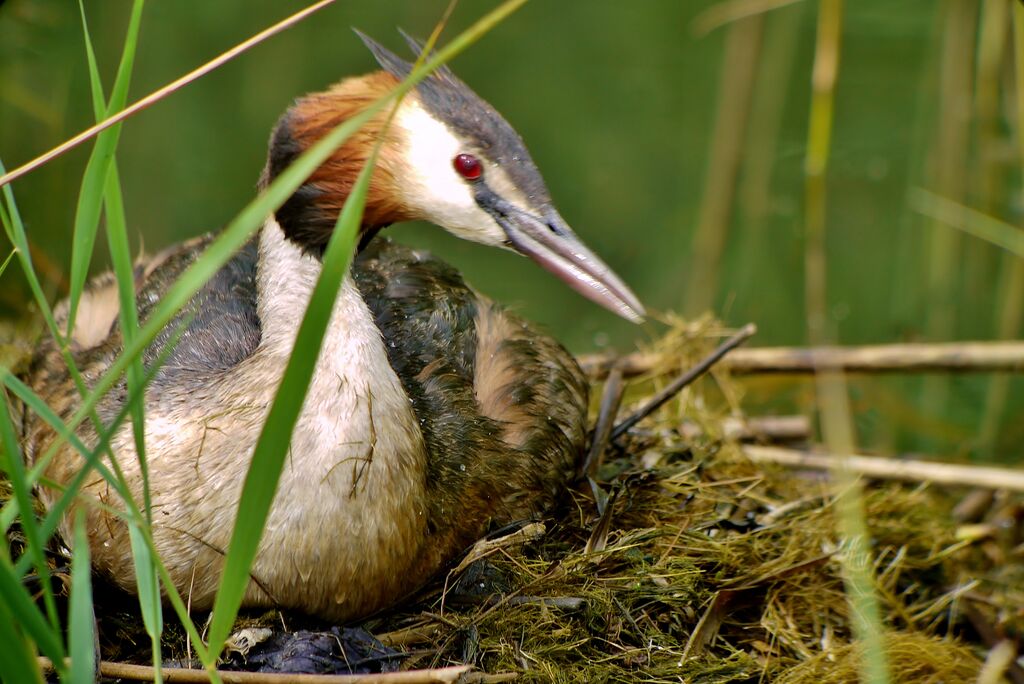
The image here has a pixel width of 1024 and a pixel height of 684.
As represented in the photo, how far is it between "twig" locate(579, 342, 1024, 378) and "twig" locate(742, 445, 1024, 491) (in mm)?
319

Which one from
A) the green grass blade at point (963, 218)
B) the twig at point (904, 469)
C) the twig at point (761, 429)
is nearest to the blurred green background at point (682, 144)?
the green grass blade at point (963, 218)

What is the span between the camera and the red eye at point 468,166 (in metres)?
2.58

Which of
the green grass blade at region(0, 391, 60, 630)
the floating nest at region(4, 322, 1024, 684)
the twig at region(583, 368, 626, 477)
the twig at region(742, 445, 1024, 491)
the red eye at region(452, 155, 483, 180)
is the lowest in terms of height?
the floating nest at region(4, 322, 1024, 684)

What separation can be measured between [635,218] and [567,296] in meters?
0.61

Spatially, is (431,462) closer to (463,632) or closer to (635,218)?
(463,632)

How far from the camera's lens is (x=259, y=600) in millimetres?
2668

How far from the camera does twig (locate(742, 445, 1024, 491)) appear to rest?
3807mm

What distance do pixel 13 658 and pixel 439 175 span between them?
1.36 metres

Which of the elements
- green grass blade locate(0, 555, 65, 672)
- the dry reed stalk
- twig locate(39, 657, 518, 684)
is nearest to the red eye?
twig locate(39, 657, 518, 684)

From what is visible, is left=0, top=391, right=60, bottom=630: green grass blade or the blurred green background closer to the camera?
left=0, top=391, right=60, bottom=630: green grass blade

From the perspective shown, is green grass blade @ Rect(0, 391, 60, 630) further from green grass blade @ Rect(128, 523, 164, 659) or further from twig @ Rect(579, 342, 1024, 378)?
twig @ Rect(579, 342, 1024, 378)

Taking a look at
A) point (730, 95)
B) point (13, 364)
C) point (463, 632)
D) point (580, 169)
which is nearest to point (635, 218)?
point (580, 169)

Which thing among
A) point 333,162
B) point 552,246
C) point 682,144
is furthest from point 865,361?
point 682,144

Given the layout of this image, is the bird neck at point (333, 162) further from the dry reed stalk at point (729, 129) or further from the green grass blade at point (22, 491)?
the dry reed stalk at point (729, 129)
